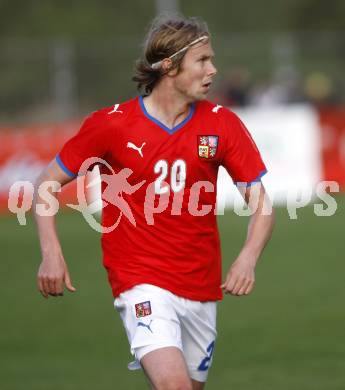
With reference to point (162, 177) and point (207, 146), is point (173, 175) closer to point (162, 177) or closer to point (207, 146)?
point (162, 177)

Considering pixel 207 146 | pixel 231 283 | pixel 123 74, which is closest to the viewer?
pixel 231 283

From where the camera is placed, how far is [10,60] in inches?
1056

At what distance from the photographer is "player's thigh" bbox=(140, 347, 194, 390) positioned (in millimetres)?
5367

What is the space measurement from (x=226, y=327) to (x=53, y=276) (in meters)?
4.58

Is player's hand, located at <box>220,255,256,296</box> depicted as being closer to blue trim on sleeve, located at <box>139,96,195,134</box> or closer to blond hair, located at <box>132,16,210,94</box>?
blue trim on sleeve, located at <box>139,96,195,134</box>

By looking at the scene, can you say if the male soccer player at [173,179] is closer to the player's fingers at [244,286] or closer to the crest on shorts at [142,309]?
the crest on shorts at [142,309]

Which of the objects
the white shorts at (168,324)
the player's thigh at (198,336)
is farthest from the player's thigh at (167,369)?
the player's thigh at (198,336)

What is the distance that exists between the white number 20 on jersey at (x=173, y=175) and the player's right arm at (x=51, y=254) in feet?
1.53

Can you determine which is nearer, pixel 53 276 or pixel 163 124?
pixel 53 276

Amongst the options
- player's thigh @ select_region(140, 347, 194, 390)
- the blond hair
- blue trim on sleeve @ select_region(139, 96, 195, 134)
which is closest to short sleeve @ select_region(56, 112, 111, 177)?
blue trim on sleeve @ select_region(139, 96, 195, 134)

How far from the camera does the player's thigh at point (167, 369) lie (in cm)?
537

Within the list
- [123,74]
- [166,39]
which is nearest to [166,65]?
[166,39]

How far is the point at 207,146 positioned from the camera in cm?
587

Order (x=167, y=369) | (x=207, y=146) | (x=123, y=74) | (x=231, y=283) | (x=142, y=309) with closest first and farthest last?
(x=167, y=369) < (x=231, y=283) < (x=142, y=309) < (x=207, y=146) < (x=123, y=74)
